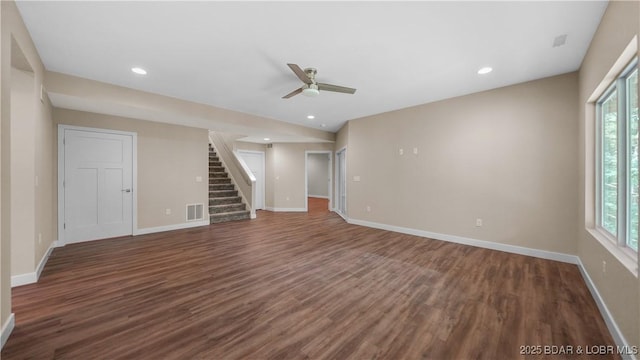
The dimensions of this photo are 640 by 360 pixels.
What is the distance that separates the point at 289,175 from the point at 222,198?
229 centimetres

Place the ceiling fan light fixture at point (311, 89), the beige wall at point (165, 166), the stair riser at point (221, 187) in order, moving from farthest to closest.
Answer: the stair riser at point (221, 187)
the beige wall at point (165, 166)
the ceiling fan light fixture at point (311, 89)

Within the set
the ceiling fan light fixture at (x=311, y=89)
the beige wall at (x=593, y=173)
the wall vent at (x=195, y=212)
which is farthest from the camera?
the wall vent at (x=195, y=212)

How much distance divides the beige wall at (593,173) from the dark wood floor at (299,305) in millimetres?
271

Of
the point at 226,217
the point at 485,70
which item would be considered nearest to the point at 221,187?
the point at 226,217

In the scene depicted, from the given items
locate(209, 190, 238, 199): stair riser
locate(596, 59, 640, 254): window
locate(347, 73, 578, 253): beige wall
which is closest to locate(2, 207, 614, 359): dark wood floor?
locate(347, 73, 578, 253): beige wall

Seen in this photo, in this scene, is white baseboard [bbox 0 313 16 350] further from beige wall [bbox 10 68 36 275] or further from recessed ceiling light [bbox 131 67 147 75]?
recessed ceiling light [bbox 131 67 147 75]

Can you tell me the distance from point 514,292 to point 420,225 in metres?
2.26

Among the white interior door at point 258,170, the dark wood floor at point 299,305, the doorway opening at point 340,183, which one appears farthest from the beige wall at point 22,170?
the doorway opening at point 340,183

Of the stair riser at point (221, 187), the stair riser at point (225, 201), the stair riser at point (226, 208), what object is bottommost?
the stair riser at point (226, 208)

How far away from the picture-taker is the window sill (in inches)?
65.2

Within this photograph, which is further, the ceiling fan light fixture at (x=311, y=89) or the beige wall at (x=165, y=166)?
the beige wall at (x=165, y=166)

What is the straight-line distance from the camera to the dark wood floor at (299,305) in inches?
66.7

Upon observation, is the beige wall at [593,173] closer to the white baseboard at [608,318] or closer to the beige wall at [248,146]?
the white baseboard at [608,318]

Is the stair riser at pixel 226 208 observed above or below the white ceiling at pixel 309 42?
below
